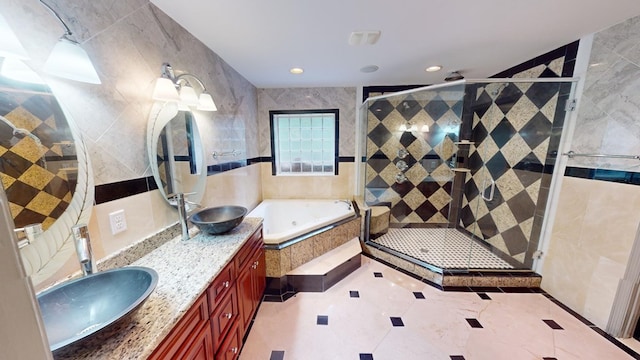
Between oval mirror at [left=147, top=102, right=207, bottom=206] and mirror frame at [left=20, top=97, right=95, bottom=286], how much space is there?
374mm

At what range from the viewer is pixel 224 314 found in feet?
4.40

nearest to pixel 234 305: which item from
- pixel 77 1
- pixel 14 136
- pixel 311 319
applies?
pixel 311 319

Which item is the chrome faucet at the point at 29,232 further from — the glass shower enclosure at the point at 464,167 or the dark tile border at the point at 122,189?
the glass shower enclosure at the point at 464,167

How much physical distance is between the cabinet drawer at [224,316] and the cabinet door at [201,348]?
0.17 feet

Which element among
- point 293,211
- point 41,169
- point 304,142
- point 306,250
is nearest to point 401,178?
point 304,142

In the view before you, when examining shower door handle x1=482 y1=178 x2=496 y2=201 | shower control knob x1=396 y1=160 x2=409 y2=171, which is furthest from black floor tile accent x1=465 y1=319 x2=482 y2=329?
shower control knob x1=396 y1=160 x2=409 y2=171

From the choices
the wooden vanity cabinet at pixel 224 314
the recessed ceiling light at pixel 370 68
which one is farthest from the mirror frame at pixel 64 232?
the recessed ceiling light at pixel 370 68

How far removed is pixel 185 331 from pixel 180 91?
1.51m

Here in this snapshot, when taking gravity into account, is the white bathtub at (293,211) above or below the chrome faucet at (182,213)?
below

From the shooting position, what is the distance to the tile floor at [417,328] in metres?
1.62

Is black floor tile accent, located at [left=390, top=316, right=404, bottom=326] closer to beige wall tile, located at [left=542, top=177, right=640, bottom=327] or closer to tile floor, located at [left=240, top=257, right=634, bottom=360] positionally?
tile floor, located at [left=240, top=257, right=634, bottom=360]

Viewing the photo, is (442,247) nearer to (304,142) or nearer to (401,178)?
(401,178)

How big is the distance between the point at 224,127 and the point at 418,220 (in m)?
3.17

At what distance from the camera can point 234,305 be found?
1.48 m
